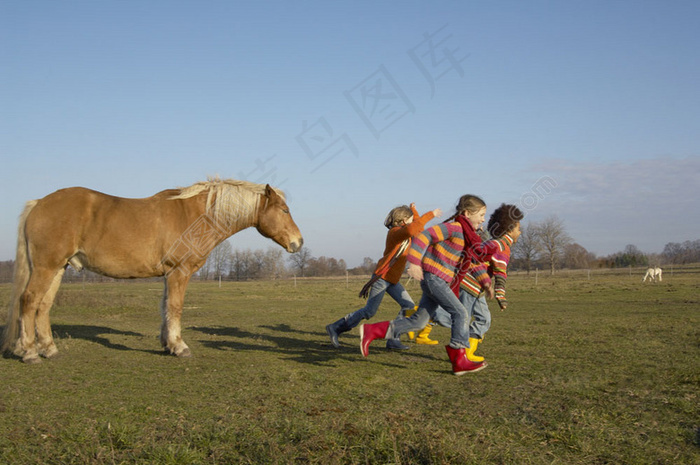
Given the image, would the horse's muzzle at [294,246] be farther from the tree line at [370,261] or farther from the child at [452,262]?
the tree line at [370,261]

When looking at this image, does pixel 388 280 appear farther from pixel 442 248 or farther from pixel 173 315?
pixel 173 315

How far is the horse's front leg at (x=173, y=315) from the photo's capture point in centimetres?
618

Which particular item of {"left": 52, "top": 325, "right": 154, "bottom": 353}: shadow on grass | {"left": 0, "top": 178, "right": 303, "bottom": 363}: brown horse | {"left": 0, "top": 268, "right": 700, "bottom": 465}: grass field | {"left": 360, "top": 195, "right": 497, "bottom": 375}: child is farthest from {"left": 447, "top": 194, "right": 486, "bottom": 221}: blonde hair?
{"left": 52, "top": 325, "right": 154, "bottom": 353}: shadow on grass

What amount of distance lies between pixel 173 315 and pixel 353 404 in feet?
10.8

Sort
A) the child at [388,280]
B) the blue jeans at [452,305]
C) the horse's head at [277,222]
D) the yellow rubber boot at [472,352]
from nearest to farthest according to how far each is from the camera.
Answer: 1. the blue jeans at [452,305]
2. the yellow rubber boot at [472,352]
3. the child at [388,280]
4. the horse's head at [277,222]

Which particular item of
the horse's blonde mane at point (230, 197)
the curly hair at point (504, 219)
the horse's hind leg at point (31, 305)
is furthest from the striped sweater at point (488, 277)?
the horse's hind leg at point (31, 305)

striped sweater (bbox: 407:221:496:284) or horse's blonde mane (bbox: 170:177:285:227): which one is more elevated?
horse's blonde mane (bbox: 170:177:285:227)

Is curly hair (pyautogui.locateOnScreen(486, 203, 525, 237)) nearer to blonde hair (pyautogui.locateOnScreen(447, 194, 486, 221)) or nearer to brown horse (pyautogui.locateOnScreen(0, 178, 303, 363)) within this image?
blonde hair (pyautogui.locateOnScreen(447, 194, 486, 221))

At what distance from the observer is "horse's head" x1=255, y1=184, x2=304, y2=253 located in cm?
679

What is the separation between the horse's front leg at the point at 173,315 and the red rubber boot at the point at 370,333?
7.51ft

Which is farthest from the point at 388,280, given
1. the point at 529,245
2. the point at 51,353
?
the point at 529,245

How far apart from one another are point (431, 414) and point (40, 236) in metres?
4.97

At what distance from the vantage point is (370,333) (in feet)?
18.6

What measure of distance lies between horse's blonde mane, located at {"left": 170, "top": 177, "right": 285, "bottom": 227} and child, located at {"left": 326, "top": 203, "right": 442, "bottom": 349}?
1.75m
